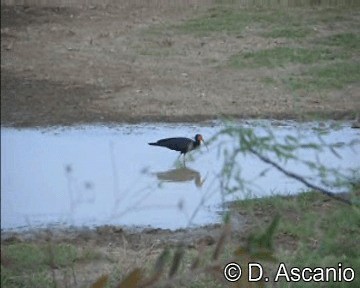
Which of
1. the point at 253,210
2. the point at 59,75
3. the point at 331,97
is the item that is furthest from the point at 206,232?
the point at 331,97

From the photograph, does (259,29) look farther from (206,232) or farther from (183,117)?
(206,232)

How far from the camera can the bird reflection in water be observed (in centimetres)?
276

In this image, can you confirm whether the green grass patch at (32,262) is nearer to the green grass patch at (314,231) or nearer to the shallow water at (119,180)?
the shallow water at (119,180)

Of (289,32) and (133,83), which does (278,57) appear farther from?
(133,83)

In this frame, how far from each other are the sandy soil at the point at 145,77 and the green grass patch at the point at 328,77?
85mm

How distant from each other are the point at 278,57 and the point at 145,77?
881mm

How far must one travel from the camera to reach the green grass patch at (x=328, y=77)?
4.45 meters

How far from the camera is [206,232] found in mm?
2375

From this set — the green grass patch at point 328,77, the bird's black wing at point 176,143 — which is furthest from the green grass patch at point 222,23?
the bird's black wing at point 176,143

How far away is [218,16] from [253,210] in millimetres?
2300

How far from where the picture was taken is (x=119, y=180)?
8.41 ft

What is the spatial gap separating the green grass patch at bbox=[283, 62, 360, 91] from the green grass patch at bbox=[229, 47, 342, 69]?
4.9 inches

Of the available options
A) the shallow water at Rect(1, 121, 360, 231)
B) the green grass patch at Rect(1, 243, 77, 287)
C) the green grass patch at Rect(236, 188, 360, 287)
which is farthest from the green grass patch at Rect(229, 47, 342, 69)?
the green grass patch at Rect(1, 243, 77, 287)

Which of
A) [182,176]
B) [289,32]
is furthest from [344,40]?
[182,176]
